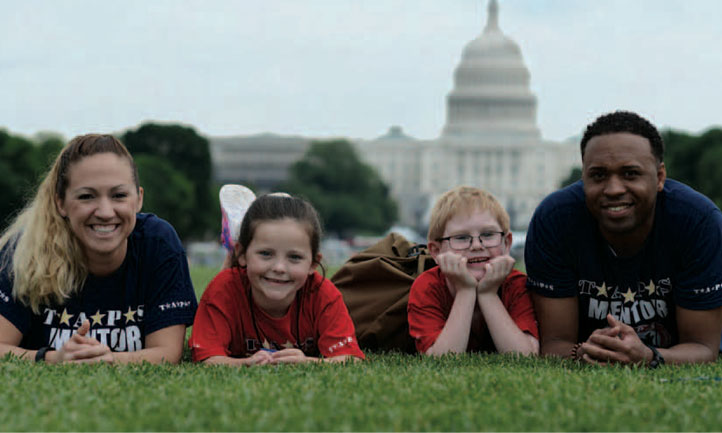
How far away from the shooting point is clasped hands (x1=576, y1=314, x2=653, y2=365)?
4445 millimetres

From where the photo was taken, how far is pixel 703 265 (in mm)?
4762

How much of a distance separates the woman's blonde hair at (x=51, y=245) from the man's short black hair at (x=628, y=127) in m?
2.07

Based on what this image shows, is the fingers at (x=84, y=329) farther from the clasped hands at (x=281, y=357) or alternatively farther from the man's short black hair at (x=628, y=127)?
the man's short black hair at (x=628, y=127)

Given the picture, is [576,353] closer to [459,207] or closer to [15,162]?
[459,207]

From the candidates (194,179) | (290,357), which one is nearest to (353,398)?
(290,357)

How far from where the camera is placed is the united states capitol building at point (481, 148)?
107062mm

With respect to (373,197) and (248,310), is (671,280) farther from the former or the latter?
(373,197)

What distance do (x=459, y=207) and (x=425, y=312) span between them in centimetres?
55

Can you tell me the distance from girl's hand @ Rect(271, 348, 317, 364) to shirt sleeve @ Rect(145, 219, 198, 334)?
1.81ft

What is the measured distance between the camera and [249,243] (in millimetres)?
4707

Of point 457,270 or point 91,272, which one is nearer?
point 91,272

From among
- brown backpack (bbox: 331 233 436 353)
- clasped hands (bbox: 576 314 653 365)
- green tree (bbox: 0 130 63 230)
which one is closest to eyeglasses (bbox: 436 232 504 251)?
brown backpack (bbox: 331 233 436 353)

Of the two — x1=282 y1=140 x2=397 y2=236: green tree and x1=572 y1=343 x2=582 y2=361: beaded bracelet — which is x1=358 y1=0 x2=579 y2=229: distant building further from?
x1=572 y1=343 x2=582 y2=361: beaded bracelet

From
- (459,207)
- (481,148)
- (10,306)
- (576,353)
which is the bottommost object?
(576,353)
